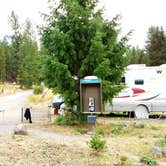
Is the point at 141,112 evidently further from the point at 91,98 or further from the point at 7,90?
the point at 7,90

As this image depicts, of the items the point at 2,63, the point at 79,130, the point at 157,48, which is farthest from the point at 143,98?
the point at 2,63

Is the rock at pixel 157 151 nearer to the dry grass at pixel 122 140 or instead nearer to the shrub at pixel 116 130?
the dry grass at pixel 122 140

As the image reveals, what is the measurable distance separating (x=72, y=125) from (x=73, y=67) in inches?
110

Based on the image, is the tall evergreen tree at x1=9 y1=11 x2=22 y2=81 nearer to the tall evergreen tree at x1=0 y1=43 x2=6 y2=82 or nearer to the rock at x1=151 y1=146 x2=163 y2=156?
the tall evergreen tree at x1=0 y1=43 x2=6 y2=82

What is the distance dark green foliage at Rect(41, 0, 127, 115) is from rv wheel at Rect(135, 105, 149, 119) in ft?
19.7

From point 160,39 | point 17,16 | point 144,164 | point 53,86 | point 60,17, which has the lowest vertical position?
point 144,164

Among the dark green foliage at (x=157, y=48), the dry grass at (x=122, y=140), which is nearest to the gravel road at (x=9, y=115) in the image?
the dry grass at (x=122, y=140)

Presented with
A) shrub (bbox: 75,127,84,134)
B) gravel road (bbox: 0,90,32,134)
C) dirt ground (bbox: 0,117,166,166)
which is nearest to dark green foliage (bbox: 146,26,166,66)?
gravel road (bbox: 0,90,32,134)

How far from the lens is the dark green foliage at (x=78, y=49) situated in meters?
20.1

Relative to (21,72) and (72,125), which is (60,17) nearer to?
(72,125)

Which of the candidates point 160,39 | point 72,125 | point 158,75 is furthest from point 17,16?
point 72,125

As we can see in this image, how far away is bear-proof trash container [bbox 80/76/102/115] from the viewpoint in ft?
65.6

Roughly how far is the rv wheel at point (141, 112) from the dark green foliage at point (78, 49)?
600 centimetres

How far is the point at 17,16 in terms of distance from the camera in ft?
314
